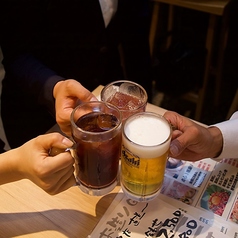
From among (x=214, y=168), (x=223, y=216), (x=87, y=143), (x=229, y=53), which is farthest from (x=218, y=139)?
(x=229, y=53)

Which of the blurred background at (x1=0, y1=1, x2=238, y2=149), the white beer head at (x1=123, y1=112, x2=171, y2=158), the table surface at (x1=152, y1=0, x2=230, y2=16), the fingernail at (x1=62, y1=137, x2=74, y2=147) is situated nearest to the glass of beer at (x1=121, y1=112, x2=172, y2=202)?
the white beer head at (x1=123, y1=112, x2=171, y2=158)

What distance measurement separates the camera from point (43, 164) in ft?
2.12

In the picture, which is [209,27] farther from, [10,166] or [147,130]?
[10,166]

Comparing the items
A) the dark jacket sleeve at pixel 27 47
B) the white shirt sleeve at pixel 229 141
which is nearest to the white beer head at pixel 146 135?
the white shirt sleeve at pixel 229 141

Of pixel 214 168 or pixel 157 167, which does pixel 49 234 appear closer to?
pixel 157 167

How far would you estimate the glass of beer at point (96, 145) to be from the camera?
654 mm

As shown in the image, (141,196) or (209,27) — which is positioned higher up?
(141,196)

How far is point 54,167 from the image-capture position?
64 cm

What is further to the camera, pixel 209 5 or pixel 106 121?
pixel 209 5

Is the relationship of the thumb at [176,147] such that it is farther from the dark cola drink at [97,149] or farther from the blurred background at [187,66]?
the blurred background at [187,66]

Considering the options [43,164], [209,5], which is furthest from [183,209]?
[209,5]

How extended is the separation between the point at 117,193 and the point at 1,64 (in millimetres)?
583

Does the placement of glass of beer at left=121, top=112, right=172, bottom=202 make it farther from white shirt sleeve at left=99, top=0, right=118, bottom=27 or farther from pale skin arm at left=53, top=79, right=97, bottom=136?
white shirt sleeve at left=99, top=0, right=118, bottom=27

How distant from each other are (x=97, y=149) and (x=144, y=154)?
0.09m
